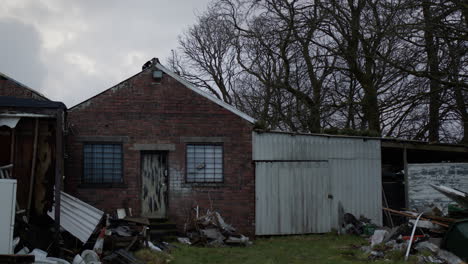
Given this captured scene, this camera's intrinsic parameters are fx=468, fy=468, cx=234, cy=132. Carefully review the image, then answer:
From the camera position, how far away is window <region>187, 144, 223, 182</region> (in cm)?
1388

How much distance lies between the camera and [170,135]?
13.8 m

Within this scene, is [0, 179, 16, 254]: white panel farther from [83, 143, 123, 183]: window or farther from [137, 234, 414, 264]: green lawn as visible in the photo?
[83, 143, 123, 183]: window

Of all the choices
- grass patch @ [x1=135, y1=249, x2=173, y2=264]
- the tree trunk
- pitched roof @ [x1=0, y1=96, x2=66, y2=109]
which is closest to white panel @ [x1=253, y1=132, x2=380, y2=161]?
the tree trunk

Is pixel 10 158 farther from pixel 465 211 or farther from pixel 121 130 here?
pixel 465 211

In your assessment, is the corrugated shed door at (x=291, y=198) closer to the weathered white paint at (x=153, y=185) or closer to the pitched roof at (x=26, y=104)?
Answer: the weathered white paint at (x=153, y=185)

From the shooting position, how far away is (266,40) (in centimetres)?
2158

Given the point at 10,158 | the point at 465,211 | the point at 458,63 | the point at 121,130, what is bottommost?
the point at 465,211

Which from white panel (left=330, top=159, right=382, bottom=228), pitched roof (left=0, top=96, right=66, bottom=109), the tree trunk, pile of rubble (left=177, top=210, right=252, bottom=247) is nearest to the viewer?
pitched roof (left=0, top=96, right=66, bottom=109)

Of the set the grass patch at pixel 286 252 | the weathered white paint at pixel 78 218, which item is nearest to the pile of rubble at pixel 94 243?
the weathered white paint at pixel 78 218

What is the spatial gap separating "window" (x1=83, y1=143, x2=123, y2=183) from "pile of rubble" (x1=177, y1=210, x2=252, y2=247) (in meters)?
2.61

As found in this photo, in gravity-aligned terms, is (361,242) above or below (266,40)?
below

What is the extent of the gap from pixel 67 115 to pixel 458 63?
11130 millimetres

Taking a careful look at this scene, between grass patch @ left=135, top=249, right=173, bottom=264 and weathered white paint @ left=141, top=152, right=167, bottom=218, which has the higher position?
weathered white paint @ left=141, top=152, right=167, bottom=218

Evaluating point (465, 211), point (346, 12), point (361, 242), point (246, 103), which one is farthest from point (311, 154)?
point (246, 103)
